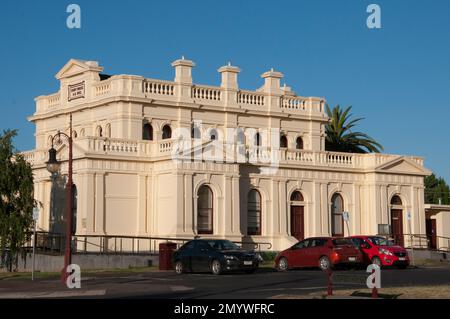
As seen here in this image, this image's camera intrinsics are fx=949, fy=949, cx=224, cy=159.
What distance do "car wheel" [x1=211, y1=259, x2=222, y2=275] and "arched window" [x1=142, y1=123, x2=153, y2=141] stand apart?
16.7 m

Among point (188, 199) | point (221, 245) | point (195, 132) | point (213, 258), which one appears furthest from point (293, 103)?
point (213, 258)

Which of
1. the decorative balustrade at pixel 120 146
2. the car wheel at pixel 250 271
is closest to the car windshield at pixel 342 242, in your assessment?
the car wheel at pixel 250 271

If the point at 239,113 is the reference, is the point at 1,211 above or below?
below

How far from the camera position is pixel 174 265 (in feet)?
127

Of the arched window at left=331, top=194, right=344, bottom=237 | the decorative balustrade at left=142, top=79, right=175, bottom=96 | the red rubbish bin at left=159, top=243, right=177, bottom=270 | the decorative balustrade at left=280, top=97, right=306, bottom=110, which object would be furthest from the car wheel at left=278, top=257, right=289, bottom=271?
the decorative balustrade at left=280, top=97, right=306, bottom=110

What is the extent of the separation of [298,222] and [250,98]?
8515 millimetres

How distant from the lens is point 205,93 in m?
54.5

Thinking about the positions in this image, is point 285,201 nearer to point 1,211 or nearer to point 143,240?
point 143,240

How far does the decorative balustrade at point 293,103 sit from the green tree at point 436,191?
4766 centimetres

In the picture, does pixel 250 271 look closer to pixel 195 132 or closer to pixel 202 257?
pixel 202 257

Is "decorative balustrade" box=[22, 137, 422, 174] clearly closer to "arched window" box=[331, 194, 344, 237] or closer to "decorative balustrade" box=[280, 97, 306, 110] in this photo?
"arched window" box=[331, 194, 344, 237]
